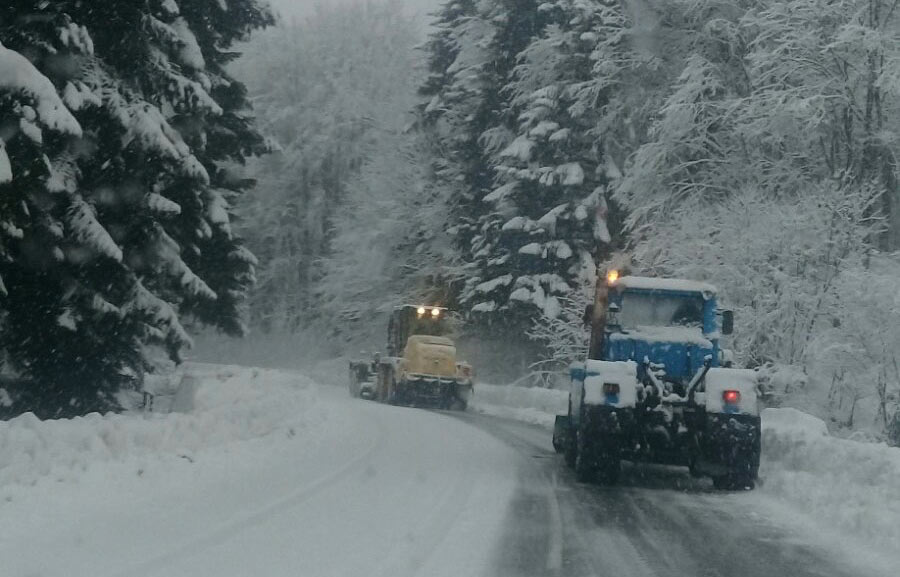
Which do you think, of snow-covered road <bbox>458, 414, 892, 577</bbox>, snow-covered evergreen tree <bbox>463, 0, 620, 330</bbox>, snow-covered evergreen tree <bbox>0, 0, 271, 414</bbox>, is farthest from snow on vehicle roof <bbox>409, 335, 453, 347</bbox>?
snow-covered road <bbox>458, 414, 892, 577</bbox>

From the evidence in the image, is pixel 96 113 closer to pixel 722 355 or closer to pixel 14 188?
pixel 14 188

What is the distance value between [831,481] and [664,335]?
12.0 ft

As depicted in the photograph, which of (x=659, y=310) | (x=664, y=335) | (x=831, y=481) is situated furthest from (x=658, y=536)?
(x=659, y=310)

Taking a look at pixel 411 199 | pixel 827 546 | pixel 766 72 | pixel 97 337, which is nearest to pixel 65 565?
pixel 827 546

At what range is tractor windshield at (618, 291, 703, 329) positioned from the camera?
49.4 feet

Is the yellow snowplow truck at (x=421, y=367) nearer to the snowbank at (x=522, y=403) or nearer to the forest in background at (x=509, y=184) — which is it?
the snowbank at (x=522, y=403)

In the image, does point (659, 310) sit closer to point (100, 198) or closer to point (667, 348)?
point (667, 348)

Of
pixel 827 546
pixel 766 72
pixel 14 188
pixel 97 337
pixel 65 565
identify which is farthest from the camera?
pixel 766 72

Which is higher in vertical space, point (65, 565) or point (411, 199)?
point (411, 199)

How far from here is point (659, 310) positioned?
15195 millimetres

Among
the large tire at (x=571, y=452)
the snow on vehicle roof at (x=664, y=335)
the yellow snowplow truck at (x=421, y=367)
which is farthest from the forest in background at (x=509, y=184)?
the large tire at (x=571, y=452)

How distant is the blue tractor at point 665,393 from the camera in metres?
13.0

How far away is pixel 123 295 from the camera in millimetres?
A: 16828

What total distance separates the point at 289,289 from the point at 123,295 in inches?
1903
